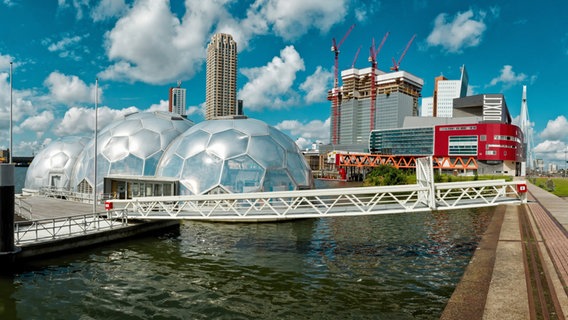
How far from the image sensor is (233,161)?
2769 cm

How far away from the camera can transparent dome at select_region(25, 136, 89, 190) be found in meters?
37.1

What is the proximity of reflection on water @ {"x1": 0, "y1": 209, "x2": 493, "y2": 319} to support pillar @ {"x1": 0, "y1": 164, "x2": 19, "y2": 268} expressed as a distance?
1173mm

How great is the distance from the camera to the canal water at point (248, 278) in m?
11.3

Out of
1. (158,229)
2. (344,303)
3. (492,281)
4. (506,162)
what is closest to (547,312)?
(492,281)

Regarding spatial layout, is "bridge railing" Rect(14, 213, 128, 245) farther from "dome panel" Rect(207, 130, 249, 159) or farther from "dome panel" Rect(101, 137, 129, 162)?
"dome panel" Rect(101, 137, 129, 162)

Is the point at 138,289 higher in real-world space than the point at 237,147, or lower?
lower

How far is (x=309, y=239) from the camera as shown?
69.9 ft

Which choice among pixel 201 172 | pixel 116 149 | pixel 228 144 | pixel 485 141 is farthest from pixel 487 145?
pixel 116 149

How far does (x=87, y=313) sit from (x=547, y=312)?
1307 centimetres

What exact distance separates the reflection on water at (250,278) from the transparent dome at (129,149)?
11.6 meters

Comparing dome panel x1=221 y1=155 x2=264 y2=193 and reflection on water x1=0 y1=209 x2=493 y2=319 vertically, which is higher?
dome panel x1=221 y1=155 x2=264 y2=193

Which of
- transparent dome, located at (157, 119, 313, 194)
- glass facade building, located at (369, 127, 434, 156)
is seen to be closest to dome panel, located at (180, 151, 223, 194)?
transparent dome, located at (157, 119, 313, 194)

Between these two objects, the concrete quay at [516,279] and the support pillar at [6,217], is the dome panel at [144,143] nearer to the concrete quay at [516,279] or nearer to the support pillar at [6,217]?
the support pillar at [6,217]

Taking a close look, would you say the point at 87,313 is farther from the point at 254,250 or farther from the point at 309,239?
the point at 309,239
